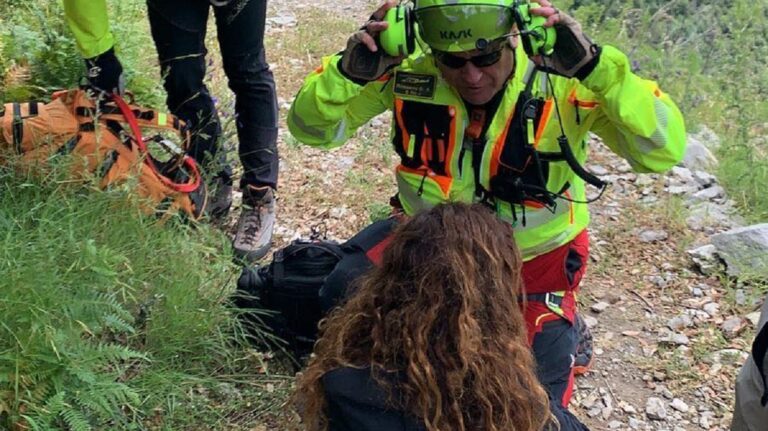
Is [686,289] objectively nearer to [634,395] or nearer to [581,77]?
[634,395]

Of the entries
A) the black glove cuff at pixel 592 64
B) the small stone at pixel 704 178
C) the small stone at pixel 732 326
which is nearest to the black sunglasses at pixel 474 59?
the black glove cuff at pixel 592 64

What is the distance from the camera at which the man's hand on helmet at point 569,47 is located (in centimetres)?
271

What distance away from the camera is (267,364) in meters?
3.45

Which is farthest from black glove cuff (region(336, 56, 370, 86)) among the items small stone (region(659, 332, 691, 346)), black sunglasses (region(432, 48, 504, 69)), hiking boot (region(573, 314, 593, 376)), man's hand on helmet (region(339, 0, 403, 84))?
small stone (region(659, 332, 691, 346))

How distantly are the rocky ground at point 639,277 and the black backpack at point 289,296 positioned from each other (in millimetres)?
407

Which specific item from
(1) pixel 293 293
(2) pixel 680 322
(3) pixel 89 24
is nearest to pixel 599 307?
(2) pixel 680 322

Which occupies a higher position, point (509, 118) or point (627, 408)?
point (509, 118)

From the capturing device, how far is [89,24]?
3.34 meters

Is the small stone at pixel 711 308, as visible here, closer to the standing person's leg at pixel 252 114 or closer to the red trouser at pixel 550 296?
the red trouser at pixel 550 296

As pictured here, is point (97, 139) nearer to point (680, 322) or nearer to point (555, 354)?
point (555, 354)

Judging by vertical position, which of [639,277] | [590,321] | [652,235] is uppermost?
[652,235]

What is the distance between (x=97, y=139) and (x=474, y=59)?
1.56 metres

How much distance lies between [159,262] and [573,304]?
175 centimetres

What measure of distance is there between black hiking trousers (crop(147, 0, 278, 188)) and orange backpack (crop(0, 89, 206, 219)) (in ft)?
0.78
